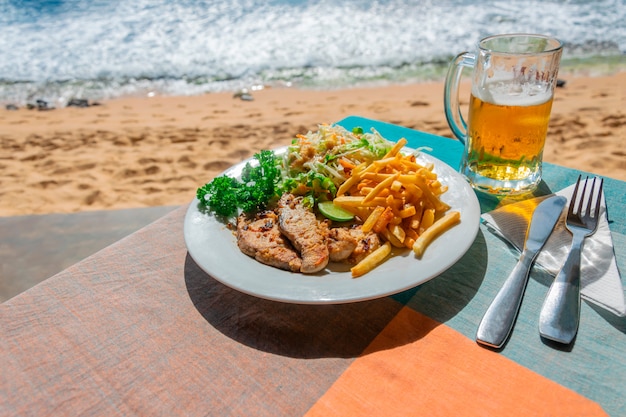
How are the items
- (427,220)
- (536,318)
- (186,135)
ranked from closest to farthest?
(536,318)
(427,220)
(186,135)

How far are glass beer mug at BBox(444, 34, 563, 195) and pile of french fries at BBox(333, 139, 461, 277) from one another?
15.7 inches

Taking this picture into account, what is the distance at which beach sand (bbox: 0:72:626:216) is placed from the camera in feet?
20.2

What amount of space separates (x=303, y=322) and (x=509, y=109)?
1.48 meters

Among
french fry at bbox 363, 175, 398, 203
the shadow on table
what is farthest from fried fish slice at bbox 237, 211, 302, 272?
french fry at bbox 363, 175, 398, 203

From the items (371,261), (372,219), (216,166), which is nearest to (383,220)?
(372,219)

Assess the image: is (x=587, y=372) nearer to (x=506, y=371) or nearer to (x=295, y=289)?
(x=506, y=371)

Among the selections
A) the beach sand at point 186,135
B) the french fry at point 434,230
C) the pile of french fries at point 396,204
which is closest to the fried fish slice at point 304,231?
the pile of french fries at point 396,204

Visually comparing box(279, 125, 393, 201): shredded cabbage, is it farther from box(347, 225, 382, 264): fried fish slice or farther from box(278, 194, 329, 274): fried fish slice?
box(347, 225, 382, 264): fried fish slice

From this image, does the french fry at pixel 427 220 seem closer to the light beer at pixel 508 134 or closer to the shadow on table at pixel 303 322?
the shadow on table at pixel 303 322

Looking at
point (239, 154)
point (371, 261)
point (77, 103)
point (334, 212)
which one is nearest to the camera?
point (371, 261)

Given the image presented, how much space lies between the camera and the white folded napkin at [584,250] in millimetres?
1738

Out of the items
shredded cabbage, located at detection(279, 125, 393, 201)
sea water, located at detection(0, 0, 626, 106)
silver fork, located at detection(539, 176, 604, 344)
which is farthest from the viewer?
sea water, located at detection(0, 0, 626, 106)

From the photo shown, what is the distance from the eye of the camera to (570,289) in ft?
5.68

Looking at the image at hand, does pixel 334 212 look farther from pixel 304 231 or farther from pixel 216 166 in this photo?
pixel 216 166
